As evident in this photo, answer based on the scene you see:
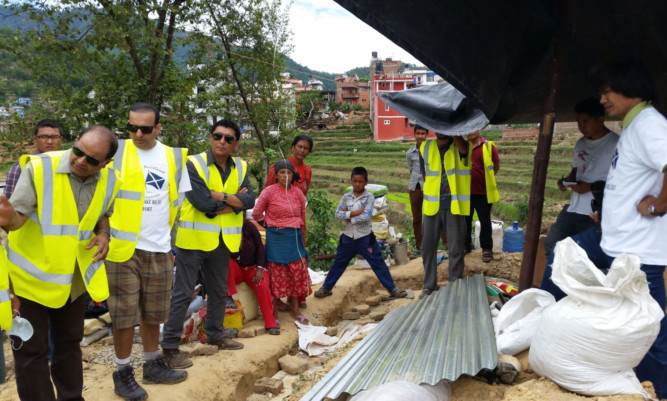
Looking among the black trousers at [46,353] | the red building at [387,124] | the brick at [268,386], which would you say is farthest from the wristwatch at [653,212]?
the red building at [387,124]

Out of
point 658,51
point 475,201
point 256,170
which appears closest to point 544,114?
point 658,51

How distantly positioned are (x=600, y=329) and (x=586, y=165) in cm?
188

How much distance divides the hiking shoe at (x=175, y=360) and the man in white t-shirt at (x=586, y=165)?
2.92 meters

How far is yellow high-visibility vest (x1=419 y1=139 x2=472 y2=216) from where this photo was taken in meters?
4.71

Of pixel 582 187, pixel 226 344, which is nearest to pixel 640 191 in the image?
pixel 582 187

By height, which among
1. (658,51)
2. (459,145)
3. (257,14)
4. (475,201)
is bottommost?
(475,201)

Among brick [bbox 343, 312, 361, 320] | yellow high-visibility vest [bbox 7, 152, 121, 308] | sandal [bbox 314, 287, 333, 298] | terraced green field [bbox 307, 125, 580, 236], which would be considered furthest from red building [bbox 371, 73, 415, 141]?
yellow high-visibility vest [bbox 7, 152, 121, 308]

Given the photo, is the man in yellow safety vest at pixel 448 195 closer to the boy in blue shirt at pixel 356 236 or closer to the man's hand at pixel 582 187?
the boy in blue shirt at pixel 356 236

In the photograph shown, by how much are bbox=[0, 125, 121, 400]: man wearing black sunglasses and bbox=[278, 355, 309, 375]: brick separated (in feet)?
5.90

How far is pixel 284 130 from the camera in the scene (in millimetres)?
13391

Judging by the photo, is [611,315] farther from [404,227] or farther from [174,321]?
[404,227]

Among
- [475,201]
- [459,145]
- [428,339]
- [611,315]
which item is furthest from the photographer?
[475,201]

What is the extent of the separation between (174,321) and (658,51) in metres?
4.10

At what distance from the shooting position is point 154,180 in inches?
125
